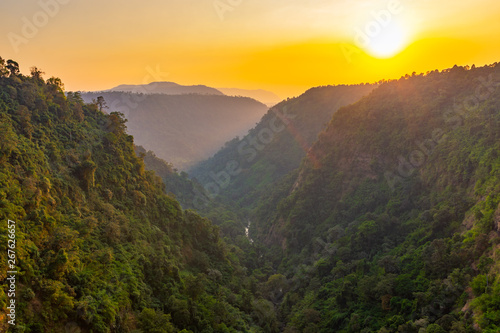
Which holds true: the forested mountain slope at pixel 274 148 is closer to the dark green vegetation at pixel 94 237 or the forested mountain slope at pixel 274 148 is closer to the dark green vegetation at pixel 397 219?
the dark green vegetation at pixel 397 219

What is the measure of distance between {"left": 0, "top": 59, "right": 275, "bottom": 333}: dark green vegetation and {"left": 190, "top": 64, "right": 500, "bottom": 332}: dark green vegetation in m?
9.43

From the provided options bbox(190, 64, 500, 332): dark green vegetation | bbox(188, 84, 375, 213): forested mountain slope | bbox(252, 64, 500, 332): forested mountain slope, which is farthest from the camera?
bbox(188, 84, 375, 213): forested mountain slope

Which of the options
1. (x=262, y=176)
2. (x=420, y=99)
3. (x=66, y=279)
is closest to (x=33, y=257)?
(x=66, y=279)

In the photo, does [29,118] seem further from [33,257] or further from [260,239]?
[260,239]

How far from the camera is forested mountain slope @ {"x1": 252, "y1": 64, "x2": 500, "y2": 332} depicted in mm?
25766

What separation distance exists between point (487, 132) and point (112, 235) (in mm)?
41543


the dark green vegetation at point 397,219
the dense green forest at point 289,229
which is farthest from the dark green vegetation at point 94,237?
the dark green vegetation at point 397,219

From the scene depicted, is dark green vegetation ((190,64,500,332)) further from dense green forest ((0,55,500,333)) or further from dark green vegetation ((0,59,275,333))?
dark green vegetation ((0,59,275,333))

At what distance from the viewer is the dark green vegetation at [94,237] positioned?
56.0ft

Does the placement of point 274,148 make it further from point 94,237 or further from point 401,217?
point 94,237

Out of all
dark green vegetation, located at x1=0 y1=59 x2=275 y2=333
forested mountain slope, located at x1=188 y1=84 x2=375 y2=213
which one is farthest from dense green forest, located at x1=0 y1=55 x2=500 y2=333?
forested mountain slope, located at x1=188 y1=84 x2=375 y2=213

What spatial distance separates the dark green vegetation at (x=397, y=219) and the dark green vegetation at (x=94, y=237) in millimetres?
9433

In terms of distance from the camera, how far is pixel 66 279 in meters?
18.0

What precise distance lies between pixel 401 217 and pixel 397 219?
1074 mm
